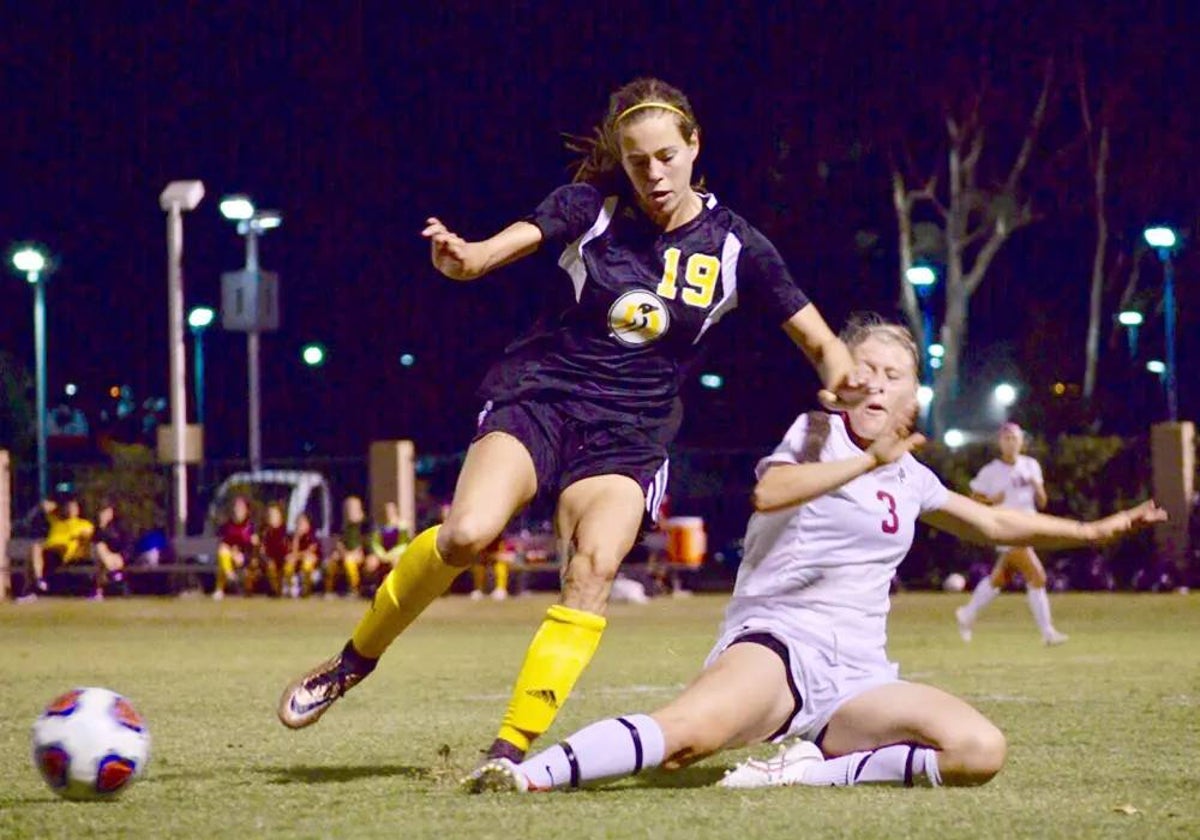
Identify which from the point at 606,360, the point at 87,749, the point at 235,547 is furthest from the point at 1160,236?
the point at 87,749

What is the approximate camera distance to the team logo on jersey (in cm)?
700

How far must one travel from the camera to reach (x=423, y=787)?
6730 mm

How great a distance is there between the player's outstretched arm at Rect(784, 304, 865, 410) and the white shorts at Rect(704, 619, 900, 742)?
2.37 feet

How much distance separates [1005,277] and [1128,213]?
15732 mm

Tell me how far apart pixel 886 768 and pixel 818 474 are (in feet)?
3.24

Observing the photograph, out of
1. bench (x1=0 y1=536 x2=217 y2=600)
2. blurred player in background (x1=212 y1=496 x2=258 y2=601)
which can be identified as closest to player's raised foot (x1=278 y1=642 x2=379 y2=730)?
blurred player in background (x1=212 y1=496 x2=258 y2=601)

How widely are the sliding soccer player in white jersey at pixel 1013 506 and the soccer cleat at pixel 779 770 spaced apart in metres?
9.86

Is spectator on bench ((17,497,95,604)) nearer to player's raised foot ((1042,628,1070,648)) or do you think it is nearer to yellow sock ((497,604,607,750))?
player's raised foot ((1042,628,1070,648))

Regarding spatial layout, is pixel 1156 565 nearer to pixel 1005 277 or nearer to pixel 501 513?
pixel 501 513

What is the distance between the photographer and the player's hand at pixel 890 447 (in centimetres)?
626

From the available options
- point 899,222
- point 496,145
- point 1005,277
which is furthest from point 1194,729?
point 1005,277

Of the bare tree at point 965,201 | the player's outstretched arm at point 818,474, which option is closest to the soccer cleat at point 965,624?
the player's outstretched arm at point 818,474

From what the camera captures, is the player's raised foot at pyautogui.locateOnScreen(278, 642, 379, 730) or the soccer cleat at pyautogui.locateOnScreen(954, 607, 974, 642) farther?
the soccer cleat at pyautogui.locateOnScreen(954, 607, 974, 642)

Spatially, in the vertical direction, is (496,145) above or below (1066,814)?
above
